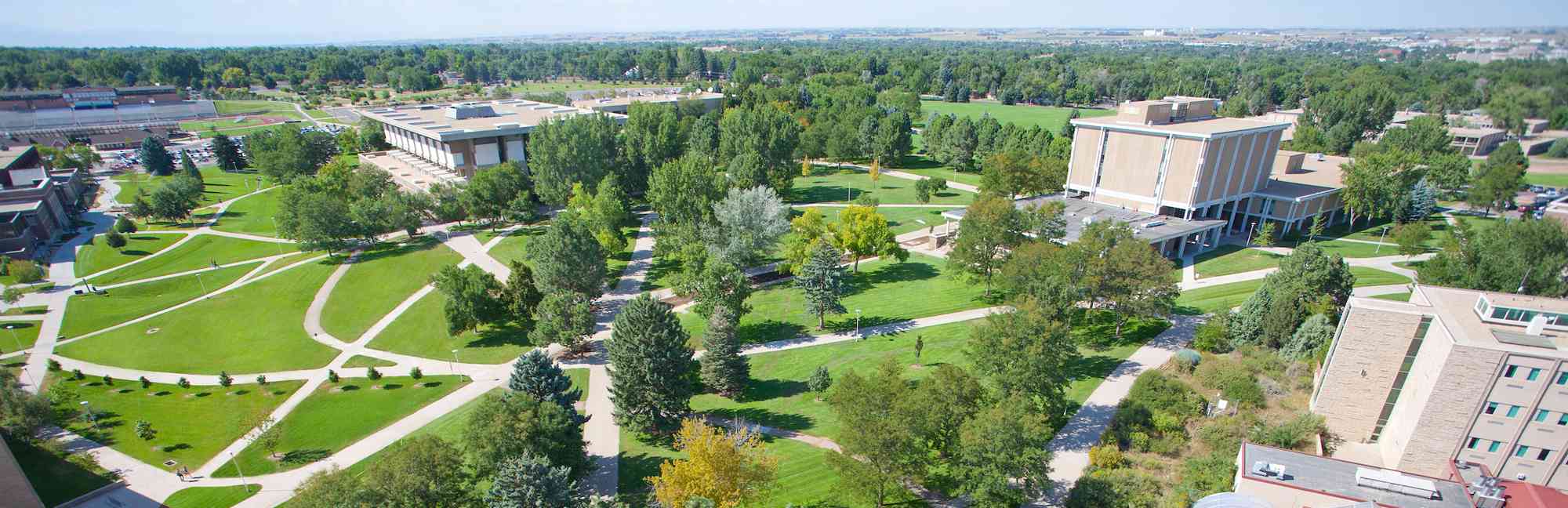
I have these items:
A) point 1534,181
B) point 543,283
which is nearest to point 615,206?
point 543,283

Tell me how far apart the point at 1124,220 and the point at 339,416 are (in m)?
62.5

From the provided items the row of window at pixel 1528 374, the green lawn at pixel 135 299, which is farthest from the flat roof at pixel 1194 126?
the green lawn at pixel 135 299

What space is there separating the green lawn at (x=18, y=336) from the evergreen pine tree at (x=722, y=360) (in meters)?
51.0

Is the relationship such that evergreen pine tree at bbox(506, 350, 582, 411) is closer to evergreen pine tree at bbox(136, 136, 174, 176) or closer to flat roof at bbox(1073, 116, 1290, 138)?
flat roof at bbox(1073, 116, 1290, 138)

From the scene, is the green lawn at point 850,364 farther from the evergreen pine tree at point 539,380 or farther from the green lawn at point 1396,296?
the green lawn at point 1396,296

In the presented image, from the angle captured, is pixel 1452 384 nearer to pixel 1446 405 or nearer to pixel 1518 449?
pixel 1446 405

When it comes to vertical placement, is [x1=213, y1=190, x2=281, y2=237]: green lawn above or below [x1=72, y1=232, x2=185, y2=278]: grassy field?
below

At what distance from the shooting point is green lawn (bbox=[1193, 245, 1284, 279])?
180ft

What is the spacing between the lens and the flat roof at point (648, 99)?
120 m

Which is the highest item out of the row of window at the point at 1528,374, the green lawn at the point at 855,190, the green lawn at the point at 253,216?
the row of window at the point at 1528,374

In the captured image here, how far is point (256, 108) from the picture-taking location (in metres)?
162

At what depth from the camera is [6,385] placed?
114ft

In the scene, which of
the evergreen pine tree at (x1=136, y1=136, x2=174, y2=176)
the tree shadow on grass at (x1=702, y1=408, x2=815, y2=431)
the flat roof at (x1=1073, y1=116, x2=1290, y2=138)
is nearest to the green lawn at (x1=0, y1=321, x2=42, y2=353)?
the tree shadow on grass at (x1=702, y1=408, x2=815, y2=431)

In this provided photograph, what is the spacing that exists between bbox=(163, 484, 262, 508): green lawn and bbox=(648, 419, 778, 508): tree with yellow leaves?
22000mm
